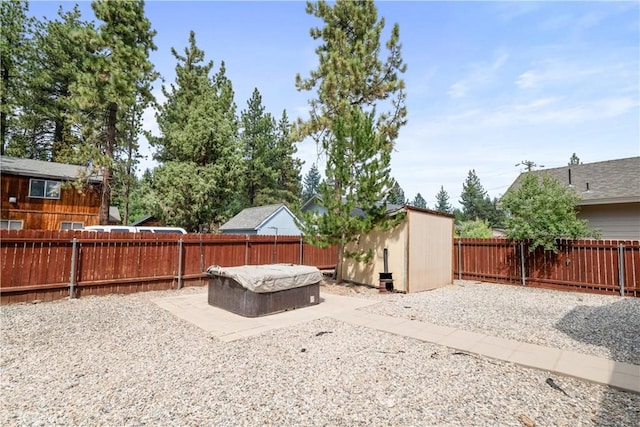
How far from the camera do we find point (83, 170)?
55.6 feet

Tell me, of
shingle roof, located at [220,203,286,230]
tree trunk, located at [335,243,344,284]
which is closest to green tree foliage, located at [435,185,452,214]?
shingle roof, located at [220,203,286,230]

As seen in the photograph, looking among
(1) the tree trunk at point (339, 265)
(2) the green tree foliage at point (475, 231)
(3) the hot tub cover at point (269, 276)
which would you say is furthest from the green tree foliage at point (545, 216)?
(2) the green tree foliage at point (475, 231)

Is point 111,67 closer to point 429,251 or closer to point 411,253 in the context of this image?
point 411,253

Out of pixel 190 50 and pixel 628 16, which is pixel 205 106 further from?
pixel 628 16

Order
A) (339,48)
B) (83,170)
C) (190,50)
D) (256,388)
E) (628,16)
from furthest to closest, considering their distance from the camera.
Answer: (190,50) < (83,170) < (339,48) < (628,16) < (256,388)

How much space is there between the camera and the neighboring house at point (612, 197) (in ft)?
36.5

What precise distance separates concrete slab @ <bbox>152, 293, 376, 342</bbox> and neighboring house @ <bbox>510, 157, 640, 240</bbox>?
987 centimetres

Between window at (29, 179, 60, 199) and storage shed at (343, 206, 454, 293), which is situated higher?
window at (29, 179, 60, 199)

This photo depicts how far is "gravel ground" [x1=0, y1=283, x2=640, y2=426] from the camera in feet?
9.39

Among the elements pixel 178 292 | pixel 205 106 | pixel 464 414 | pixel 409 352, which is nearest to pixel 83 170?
pixel 205 106

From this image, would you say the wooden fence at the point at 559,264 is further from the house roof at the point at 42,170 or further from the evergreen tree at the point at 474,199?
the evergreen tree at the point at 474,199

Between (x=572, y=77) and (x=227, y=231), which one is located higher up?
(x=572, y=77)

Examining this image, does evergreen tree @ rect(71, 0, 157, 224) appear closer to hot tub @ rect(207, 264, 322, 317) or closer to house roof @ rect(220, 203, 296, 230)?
house roof @ rect(220, 203, 296, 230)

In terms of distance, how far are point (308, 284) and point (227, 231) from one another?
55.9ft
